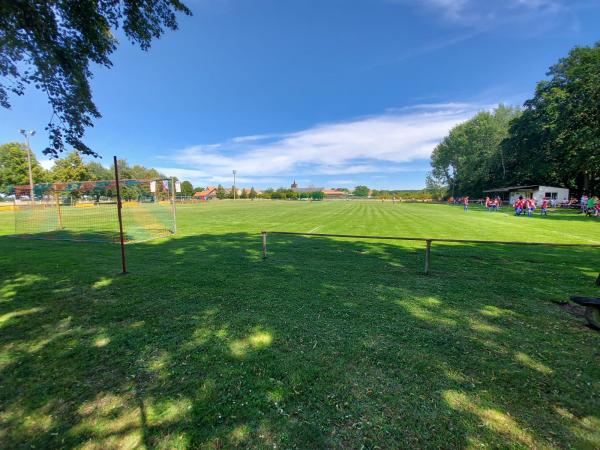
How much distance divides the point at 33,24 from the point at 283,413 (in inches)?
365

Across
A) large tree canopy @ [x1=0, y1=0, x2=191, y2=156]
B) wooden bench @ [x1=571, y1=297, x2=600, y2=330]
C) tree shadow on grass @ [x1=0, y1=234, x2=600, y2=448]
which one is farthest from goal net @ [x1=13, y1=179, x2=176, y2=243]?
wooden bench @ [x1=571, y1=297, x2=600, y2=330]

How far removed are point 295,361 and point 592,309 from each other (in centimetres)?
474

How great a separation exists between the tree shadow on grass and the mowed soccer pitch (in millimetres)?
17

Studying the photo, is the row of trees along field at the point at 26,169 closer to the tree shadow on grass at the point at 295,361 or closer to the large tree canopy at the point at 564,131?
the tree shadow on grass at the point at 295,361

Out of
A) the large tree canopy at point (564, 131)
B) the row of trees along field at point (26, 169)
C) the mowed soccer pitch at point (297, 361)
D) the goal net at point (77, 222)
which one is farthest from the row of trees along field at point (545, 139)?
the row of trees along field at point (26, 169)

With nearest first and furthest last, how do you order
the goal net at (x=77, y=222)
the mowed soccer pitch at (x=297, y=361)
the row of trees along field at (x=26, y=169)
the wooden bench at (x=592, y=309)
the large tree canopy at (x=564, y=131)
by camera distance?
the mowed soccer pitch at (x=297, y=361)
the wooden bench at (x=592, y=309)
the goal net at (x=77, y=222)
the large tree canopy at (x=564, y=131)
the row of trees along field at (x=26, y=169)

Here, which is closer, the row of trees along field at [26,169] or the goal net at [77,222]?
the goal net at [77,222]

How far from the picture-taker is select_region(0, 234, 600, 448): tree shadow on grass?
2275 millimetres

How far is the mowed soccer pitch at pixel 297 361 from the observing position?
2.27m

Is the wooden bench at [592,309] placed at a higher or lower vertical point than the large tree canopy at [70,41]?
lower

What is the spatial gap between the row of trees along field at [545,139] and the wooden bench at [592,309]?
38.7m

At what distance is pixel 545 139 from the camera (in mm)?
42250

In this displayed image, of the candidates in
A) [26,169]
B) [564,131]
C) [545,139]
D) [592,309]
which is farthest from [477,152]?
[26,169]

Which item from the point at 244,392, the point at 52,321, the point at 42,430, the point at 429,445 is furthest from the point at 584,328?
the point at 52,321
